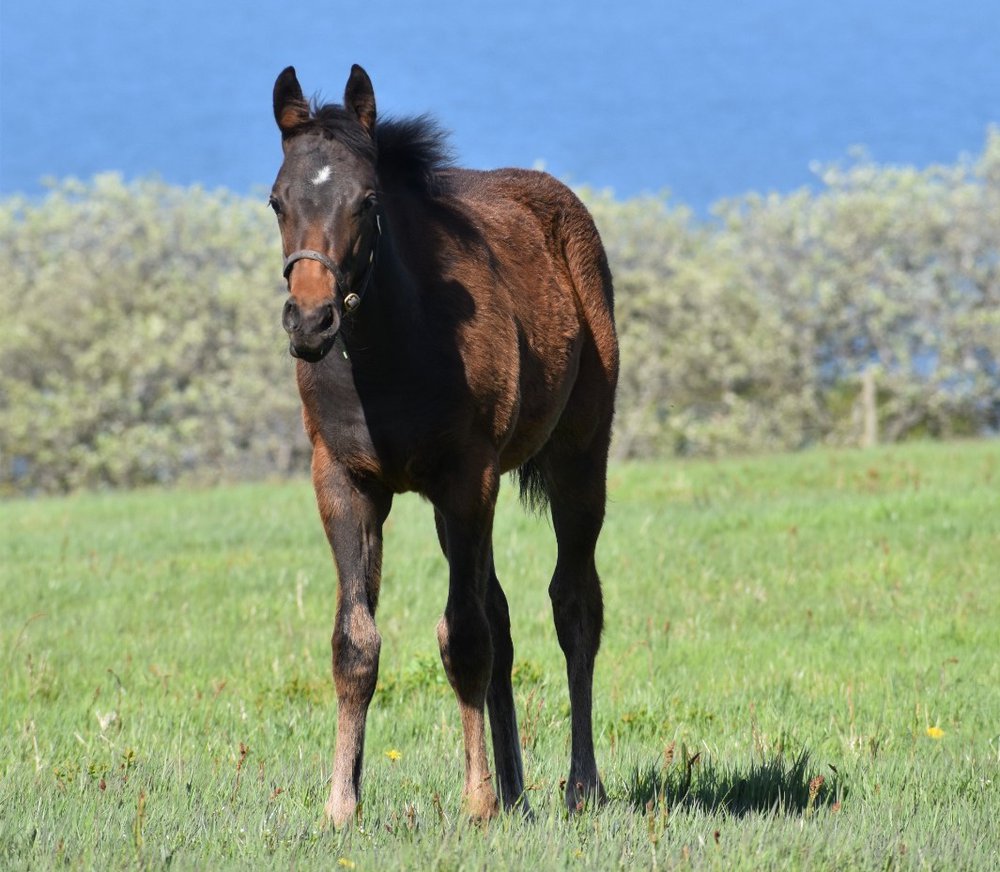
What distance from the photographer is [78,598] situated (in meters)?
9.91

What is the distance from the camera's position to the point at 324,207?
4.27 m

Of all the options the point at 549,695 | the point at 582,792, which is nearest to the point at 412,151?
the point at 582,792

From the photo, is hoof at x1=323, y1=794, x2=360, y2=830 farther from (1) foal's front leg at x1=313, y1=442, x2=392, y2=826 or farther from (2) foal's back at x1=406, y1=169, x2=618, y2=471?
(2) foal's back at x1=406, y1=169, x2=618, y2=471

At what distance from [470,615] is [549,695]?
2257mm

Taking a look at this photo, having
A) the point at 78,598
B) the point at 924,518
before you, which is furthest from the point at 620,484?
the point at 78,598

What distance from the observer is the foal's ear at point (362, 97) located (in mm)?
4652

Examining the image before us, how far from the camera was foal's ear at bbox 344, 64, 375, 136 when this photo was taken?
465 centimetres

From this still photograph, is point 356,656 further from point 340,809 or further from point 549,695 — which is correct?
point 549,695

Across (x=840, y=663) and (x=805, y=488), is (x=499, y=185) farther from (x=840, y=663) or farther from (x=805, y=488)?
(x=805, y=488)

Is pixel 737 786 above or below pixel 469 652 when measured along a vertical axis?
below

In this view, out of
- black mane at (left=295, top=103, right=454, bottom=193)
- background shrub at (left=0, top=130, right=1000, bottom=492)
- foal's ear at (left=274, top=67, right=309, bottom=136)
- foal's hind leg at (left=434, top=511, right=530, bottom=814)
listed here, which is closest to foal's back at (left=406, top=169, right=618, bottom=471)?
black mane at (left=295, top=103, right=454, bottom=193)

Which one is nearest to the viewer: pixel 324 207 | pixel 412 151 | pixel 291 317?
pixel 291 317

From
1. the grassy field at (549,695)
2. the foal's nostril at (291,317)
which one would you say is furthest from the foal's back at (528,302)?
the grassy field at (549,695)

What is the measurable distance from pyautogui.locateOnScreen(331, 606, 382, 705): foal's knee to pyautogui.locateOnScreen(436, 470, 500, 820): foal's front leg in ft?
0.95
